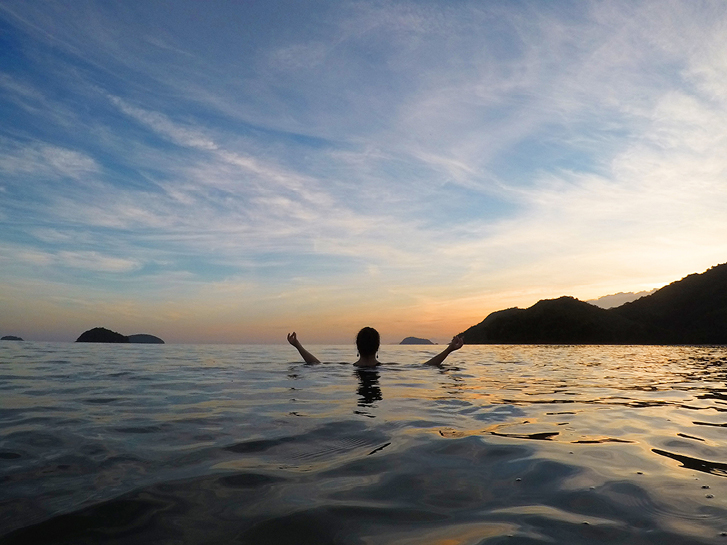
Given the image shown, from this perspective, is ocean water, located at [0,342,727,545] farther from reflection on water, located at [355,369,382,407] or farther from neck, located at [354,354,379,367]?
neck, located at [354,354,379,367]

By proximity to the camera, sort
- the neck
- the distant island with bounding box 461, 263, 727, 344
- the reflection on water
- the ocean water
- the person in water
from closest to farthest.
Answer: the ocean water, the reflection on water, the person in water, the neck, the distant island with bounding box 461, 263, 727, 344

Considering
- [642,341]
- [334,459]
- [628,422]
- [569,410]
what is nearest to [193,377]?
[334,459]

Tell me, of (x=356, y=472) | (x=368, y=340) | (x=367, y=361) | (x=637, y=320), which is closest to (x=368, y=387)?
(x=368, y=340)

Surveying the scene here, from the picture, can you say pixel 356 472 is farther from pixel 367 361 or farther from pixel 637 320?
pixel 637 320

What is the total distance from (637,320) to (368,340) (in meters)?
170

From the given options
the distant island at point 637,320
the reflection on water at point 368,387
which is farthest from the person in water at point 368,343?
the distant island at point 637,320

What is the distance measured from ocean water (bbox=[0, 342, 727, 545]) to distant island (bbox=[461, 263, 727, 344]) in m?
153

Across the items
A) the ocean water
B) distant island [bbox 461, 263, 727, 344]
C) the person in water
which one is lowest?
the ocean water

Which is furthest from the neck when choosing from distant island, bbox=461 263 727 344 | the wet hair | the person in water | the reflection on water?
distant island, bbox=461 263 727 344

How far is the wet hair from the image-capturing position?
1444 centimetres

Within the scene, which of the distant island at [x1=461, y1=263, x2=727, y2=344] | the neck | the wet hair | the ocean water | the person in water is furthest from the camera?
the distant island at [x1=461, y1=263, x2=727, y2=344]

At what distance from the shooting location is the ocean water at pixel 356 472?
3025 millimetres

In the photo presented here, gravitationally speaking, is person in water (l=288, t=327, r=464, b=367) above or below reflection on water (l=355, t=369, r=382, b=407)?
above

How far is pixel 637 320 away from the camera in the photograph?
493ft
